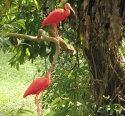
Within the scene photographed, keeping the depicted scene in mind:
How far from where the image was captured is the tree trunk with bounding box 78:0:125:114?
60.1 inches

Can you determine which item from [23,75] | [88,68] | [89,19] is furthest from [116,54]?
[23,75]

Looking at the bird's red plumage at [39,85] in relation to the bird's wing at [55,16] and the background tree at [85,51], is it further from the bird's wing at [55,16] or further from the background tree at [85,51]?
the background tree at [85,51]

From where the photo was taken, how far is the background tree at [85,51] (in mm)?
1574

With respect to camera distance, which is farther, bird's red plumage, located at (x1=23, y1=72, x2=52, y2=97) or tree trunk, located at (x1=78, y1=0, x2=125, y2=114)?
tree trunk, located at (x1=78, y1=0, x2=125, y2=114)

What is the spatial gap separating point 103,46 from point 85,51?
0.46 feet

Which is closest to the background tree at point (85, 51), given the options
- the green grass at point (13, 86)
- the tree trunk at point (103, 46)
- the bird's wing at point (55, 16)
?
the tree trunk at point (103, 46)

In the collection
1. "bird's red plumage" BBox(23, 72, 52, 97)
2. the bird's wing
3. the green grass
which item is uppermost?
the bird's wing

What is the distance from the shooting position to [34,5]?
70.1 inches

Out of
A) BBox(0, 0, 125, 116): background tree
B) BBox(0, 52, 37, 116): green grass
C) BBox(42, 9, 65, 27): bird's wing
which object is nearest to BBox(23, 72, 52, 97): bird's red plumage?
BBox(42, 9, 65, 27): bird's wing

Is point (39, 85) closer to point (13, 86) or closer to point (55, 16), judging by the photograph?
point (55, 16)

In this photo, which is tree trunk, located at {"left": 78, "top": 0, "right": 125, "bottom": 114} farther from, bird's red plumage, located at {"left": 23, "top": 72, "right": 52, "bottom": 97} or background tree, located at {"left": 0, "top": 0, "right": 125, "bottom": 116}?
bird's red plumage, located at {"left": 23, "top": 72, "right": 52, "bottom": 97}

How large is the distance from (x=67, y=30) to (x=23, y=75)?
352 centimetres

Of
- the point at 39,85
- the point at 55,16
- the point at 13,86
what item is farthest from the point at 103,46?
the point at 13,86

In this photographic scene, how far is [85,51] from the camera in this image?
1938 mm
